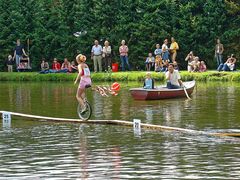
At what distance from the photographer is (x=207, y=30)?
54.8m

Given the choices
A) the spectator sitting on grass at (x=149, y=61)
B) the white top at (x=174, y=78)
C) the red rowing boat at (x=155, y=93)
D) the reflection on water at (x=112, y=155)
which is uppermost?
the spectator sitting on grass at (x=149, y=61)

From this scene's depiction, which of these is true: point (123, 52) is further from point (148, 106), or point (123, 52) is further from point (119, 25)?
point (148, 106)

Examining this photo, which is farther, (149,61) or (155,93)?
(149,61)

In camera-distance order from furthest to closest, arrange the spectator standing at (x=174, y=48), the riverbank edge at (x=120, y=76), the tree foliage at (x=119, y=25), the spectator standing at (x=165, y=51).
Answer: the tree foliage at (x=119, y=25) → the spectator standing at (x=174, y=48) → the spectator standing at (x=165, y=51) → the riverbank edge at (x=120, y=76)

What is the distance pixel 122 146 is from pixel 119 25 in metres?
37.8

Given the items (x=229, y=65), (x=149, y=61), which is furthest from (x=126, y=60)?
(x=229, y=65)

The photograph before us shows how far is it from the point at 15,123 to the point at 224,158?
9249 millimetres

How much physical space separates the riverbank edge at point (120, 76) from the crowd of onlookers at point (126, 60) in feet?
3.83

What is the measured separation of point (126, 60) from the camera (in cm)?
5316

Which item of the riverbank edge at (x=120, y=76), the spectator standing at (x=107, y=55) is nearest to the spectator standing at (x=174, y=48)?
the riverbank edge at (x=120, y=76)

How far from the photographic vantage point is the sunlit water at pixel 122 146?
1589 cm

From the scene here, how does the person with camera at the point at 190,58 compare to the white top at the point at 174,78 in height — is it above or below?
above

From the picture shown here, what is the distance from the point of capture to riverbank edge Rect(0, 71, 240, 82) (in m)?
46.9

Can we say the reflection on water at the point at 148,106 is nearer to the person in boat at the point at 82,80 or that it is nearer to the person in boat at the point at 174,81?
the person in boat at the point at 174,81
